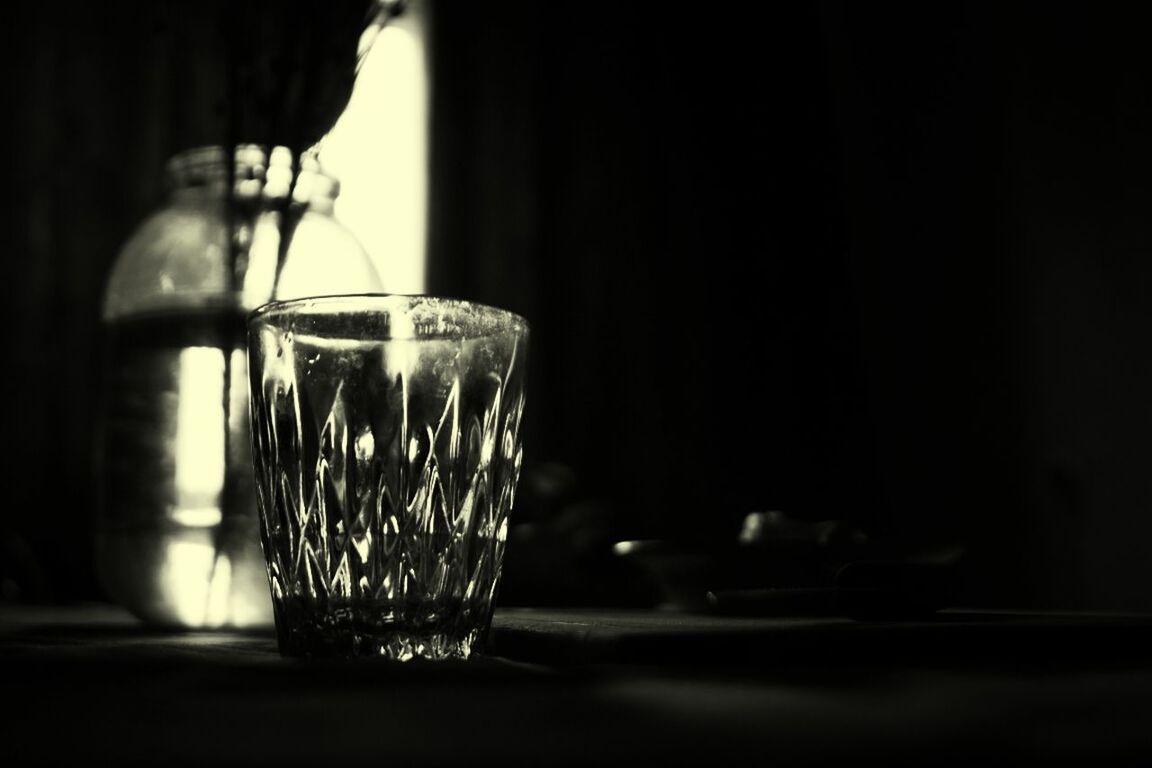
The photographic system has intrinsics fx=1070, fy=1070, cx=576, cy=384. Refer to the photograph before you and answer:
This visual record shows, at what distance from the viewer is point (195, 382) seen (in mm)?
586

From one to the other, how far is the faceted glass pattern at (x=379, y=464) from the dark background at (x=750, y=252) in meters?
0.92

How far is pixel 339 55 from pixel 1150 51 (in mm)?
1344

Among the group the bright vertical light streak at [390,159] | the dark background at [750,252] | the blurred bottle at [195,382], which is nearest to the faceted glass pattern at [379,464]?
the blurred bottle at [195,382]

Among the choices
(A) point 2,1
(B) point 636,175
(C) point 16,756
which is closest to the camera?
(C) point 16,756

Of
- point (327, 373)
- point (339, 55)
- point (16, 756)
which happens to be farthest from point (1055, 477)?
point (16, 756)

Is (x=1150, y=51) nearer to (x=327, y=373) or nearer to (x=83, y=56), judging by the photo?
(x=327, y=373)

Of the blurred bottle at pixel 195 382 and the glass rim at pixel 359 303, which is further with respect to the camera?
the blurred bottle at pixel 195 382

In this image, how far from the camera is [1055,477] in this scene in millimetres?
1674

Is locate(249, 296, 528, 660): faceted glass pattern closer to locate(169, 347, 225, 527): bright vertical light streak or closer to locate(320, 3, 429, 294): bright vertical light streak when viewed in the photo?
locate(169, 347, 225, 527): bright vertical light streak

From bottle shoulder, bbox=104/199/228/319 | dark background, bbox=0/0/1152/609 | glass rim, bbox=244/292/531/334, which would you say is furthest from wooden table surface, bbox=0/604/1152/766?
dark background, bbox=0/0/1152/609

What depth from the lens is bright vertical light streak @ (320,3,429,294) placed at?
2.40 m

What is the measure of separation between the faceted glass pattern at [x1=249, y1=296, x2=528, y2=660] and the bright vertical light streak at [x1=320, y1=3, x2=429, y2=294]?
1.99 metres

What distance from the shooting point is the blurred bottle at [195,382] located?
58 centimetres

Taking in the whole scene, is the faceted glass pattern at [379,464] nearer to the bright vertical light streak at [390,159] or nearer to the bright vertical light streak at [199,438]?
the bright vertical light streak at [199,438]
